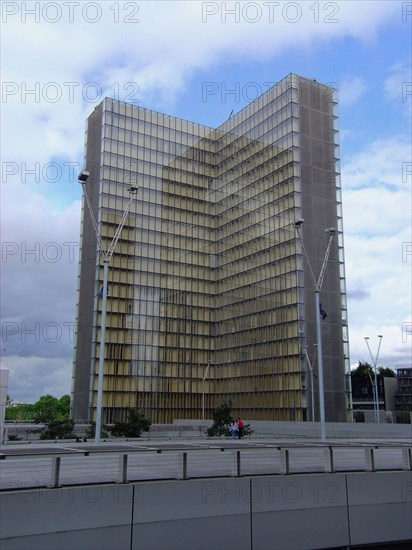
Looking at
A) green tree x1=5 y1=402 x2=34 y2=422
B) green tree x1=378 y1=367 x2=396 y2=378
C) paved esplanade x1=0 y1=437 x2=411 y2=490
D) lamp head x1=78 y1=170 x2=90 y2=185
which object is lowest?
green tree x1=5 y1=402 x2=34 y2=422

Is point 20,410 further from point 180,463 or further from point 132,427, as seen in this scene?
point 180,463

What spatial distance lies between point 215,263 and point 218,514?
85.3 metres

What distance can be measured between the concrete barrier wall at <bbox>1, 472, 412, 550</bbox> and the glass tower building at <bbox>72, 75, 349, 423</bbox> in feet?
198

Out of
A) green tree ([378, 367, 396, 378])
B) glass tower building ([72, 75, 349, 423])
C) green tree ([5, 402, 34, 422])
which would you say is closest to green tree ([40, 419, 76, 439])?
glass tower building ([72, 75, 349, 423])

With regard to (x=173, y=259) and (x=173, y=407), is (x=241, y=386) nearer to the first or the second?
(x=173, y=407)

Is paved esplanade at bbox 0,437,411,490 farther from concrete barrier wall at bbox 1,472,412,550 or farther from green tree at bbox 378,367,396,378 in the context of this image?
green tree at bbox 378,367,396,378

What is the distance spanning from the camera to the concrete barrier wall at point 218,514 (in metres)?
9.69

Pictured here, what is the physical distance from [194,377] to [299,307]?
933 inches

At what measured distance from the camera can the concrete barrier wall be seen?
969 centimetres

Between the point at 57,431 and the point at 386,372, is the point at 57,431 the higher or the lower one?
the lower one

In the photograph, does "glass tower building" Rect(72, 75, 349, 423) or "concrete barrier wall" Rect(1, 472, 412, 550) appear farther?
"glass tower building" Rect(72, 75, 349, 423)

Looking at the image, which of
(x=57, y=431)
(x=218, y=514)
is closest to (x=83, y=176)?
(x=57, y=431)

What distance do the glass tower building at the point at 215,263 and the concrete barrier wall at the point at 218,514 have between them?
60.2m

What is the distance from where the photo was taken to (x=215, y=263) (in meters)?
96.2
